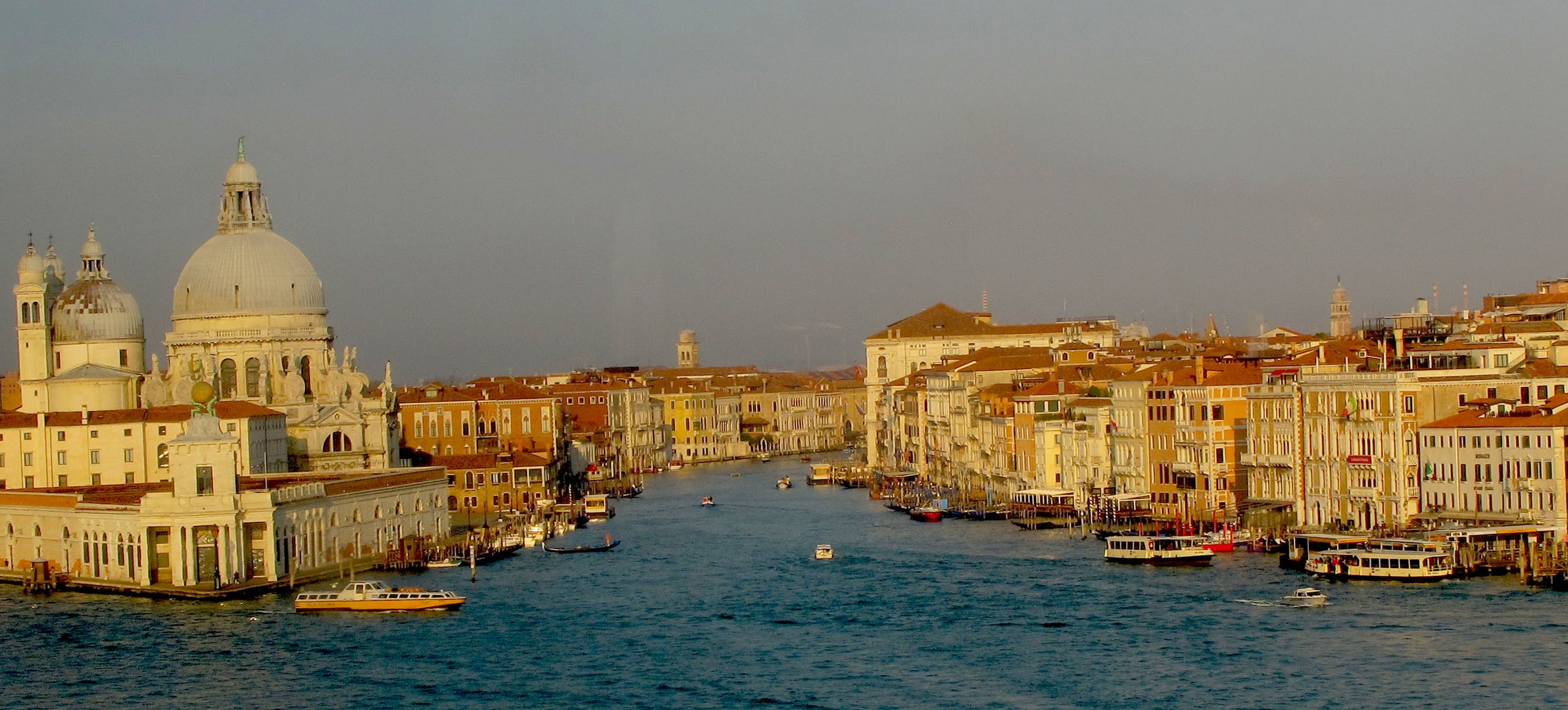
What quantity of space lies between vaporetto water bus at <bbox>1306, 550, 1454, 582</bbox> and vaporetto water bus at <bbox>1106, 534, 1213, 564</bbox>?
2712 mm

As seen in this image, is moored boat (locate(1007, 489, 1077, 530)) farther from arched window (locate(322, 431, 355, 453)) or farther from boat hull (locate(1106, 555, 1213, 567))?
arched window (locate(322, 431, 355, 453))

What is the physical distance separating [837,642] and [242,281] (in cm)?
3019

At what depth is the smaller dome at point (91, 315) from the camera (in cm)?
5591

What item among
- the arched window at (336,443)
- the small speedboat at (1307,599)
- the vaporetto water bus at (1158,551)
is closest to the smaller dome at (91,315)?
the arched window at (336,443)

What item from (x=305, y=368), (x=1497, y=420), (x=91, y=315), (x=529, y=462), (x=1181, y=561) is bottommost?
(x=1181, y=561)

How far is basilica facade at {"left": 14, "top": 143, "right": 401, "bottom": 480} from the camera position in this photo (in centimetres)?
5488

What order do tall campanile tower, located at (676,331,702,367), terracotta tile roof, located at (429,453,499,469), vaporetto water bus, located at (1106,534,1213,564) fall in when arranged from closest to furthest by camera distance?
vaporetto water bus, located at (1106,534,1213,564)
terracotta tile roof, located at (429,453,499,469)
tall campanile tower, located at (676,331,702,367)

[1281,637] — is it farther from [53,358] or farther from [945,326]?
[945,326]

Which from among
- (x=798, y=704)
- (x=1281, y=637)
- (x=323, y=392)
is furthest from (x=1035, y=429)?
(x=798, y=704)

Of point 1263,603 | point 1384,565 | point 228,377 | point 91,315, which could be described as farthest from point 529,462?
point 1263,603

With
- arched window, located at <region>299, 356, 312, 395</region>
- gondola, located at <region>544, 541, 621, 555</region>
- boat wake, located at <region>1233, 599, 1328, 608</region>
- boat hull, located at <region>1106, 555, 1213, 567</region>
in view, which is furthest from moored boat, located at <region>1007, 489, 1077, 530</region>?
arched window, located at <region>299, 356, 312, 395</region>

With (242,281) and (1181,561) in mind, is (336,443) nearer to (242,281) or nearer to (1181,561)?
(242,281)

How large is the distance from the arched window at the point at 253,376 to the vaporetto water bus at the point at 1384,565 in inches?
1157

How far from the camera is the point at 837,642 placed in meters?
29.9
